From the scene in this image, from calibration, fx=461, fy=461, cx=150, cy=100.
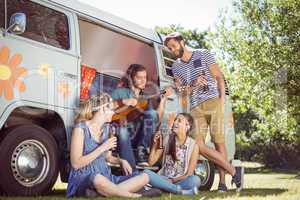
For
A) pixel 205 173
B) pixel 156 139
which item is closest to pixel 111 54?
pixel 156 139

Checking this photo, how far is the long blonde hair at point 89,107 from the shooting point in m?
4.60

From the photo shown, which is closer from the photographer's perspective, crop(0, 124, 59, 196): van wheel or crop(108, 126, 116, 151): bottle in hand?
crop(0, 124, 59, 196): van wheel

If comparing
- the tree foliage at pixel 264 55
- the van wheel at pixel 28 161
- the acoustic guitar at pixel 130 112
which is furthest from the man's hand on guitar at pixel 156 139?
the tree foliage at pixel 264 55

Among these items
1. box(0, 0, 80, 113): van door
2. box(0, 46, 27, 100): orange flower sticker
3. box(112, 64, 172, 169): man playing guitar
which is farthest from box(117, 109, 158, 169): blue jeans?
box(0, 46, 27, 100): orange flower sticker

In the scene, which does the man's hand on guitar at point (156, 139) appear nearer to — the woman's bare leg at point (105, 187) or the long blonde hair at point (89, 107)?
the long blonde hair at point (89, 107)

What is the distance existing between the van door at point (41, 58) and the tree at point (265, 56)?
9.84 metres

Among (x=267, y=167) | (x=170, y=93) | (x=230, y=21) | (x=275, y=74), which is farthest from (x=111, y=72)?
(x=267, y=167)

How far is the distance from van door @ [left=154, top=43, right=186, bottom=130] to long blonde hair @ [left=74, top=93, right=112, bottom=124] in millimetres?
1327

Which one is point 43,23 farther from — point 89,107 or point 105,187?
point 105,187

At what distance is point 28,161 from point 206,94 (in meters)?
2.51

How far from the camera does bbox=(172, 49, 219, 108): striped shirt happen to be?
5.91 m

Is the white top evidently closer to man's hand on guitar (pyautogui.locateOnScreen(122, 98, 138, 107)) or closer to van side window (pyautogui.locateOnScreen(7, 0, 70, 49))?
man's hand on guitar (pyautogui.locateOnScreen(122, 98, 138, 107))

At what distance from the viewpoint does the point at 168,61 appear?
6527mm

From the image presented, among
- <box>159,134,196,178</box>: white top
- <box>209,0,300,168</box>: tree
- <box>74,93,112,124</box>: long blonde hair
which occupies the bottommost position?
<box>159,134,196,178</box>: white top
